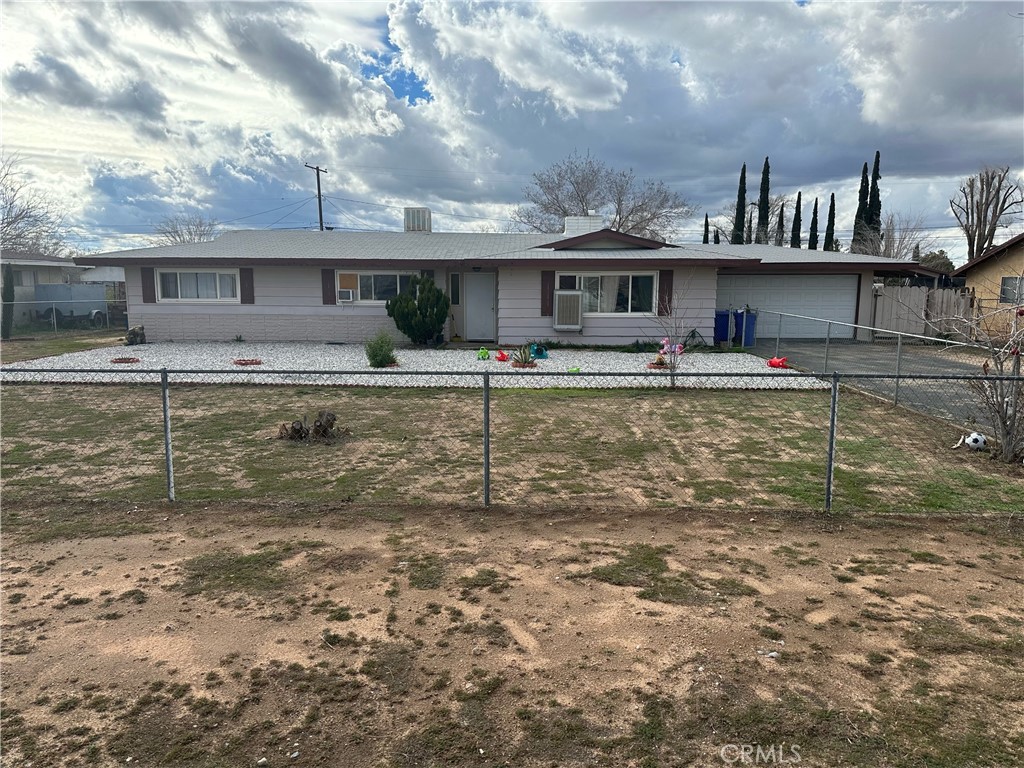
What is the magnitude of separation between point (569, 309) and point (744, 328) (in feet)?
18.0

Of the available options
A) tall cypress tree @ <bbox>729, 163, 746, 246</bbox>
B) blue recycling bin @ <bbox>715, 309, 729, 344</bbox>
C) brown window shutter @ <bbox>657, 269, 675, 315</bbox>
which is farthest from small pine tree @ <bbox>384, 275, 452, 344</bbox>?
tall cypress tree @ <bbox>729, 163, 746, 246</bbox>

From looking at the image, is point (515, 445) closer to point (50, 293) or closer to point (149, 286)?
point (149, 286)

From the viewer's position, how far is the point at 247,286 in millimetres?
20156

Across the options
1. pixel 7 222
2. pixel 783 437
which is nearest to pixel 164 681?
pixel 783 437

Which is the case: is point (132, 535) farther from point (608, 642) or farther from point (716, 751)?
point (716, 751)

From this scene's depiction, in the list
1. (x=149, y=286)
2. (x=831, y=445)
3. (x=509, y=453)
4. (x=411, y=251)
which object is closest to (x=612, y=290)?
(x=411, y=251)

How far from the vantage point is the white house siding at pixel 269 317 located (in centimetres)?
2016

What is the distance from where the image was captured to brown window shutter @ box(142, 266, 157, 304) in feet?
65.9

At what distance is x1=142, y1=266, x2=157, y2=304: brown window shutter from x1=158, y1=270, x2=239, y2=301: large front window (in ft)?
0.67

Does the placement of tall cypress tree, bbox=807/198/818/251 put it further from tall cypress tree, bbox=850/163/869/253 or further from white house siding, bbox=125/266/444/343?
white house siding, bbox=125/266/444/343

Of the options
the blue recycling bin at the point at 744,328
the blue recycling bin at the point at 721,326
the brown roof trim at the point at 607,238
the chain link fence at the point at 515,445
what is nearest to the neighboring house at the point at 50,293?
the chain link fence at the point at 515,445

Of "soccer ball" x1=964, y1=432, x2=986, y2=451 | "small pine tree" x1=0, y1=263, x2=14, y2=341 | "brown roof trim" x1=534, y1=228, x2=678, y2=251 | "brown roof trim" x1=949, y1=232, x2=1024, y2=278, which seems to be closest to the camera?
"soccer ball" x1=964, y1=432, x2=986, y2=451

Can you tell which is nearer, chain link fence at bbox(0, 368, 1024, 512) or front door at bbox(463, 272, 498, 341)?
chain link fence at bbox(0, 368, 1024, 512)

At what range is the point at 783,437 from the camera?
9.27 m
